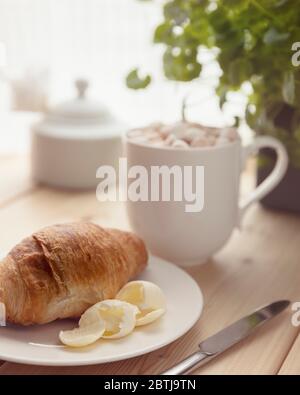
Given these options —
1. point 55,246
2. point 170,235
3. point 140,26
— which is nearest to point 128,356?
point 55,246

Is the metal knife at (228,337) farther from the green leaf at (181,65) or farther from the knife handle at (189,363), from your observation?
the green leaf at (181,65)

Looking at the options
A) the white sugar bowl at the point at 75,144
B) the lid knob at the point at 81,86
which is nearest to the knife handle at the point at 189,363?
the white sugar bowl at the point at 75,144

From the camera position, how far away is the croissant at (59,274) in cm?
65

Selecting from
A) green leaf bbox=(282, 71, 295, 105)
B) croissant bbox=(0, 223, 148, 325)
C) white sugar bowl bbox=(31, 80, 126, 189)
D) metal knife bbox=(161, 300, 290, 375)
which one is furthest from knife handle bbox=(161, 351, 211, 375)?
white sugar bowl bbox=(31, 80, 126, 189)

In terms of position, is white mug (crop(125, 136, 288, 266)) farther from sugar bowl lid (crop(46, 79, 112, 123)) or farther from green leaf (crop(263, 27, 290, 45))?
sugar bowl lid (crop(46, 79, 112, 123))

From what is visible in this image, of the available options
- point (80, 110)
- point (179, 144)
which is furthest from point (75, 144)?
point (179, 144)

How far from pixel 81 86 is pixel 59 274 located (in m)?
0.62

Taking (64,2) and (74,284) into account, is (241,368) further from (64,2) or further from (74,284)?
(64,2)

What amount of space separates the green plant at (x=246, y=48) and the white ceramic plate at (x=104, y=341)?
301mm

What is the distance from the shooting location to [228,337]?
0.69 m

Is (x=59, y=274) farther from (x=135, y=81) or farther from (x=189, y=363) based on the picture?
(x=135, y=81)

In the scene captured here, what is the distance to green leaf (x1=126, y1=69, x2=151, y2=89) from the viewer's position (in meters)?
0.94

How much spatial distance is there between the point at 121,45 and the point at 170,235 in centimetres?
124
